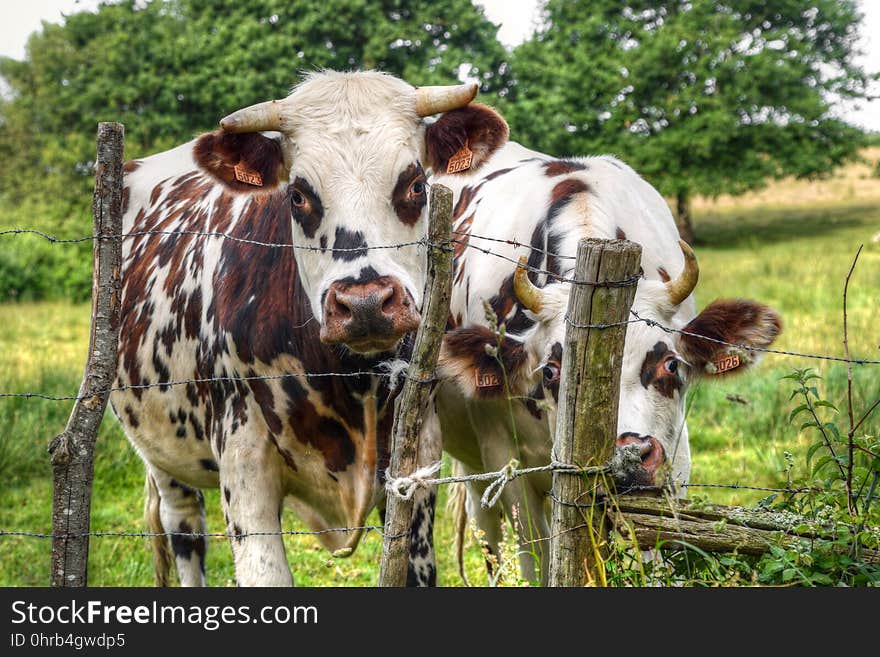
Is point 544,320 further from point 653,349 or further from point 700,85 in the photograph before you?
point 700,85

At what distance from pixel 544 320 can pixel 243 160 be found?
1303mm

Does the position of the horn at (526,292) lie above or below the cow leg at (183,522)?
above

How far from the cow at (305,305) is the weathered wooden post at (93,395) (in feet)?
1.35

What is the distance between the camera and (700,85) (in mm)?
28594

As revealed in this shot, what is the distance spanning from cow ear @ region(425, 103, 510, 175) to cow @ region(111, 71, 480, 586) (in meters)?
0.08

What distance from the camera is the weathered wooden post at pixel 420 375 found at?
9.43 feet

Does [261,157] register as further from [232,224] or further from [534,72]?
[534,72]

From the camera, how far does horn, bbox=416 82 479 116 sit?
147 inches

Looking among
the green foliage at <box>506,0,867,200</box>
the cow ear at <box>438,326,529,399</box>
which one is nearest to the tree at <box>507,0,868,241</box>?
the green foliage at <box>506,0,867,200</box>

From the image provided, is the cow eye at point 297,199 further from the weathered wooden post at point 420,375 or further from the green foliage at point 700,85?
the green foliage at point 700,85

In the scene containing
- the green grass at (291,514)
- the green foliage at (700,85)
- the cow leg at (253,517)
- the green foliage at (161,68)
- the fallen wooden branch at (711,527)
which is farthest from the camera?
the green foliage at (700,85)

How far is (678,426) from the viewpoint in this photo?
382cm

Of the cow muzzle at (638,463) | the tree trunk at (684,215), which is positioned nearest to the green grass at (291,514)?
the cow muzzle at (638,463)

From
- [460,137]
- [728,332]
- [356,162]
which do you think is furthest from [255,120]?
[728,332]
